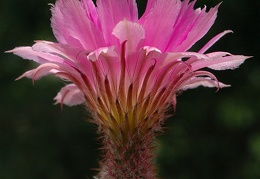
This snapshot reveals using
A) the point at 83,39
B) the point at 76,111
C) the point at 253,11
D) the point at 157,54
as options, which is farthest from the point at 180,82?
the point at 253,11

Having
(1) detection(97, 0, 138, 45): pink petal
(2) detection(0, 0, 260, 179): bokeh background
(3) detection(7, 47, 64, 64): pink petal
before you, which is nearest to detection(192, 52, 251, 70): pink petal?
(1) detection(97, 0, 138, 45): pink petal

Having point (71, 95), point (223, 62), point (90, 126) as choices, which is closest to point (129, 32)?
point (223, 62)

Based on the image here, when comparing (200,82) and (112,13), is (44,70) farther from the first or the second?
(200,82)

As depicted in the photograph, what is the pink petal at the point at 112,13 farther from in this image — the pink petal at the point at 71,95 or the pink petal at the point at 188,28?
the pink petal at the point at 71,95

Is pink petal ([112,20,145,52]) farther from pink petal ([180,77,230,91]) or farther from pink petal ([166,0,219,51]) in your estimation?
pink petal ([180,77,230,91])

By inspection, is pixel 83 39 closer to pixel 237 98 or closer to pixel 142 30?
pixel 142 30

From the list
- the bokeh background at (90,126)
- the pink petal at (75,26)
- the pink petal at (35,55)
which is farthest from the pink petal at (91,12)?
the bokeh background at (90,126)
